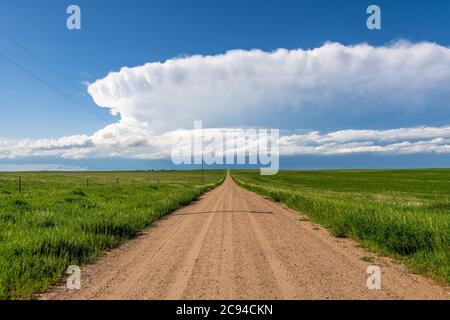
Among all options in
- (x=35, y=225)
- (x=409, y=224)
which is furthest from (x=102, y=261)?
(x=409, y=224)

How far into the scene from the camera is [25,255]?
724 centimetres

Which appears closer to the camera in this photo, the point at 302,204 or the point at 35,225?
the point at 35,225

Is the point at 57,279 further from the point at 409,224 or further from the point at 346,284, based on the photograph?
the point at 409,224

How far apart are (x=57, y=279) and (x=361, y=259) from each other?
6.61 m

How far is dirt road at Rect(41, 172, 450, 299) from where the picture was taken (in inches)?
220

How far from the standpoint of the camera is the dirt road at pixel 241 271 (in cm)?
559

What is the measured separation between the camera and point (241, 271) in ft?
22.7

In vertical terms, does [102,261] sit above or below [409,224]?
below
